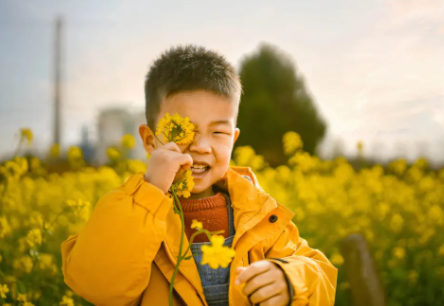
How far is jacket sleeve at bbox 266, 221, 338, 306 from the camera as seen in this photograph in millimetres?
1299

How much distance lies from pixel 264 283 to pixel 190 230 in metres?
0.42

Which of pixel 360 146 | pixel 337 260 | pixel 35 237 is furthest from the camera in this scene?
pixel 360 146

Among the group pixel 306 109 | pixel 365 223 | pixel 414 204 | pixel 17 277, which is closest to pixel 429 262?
pixel 365 223

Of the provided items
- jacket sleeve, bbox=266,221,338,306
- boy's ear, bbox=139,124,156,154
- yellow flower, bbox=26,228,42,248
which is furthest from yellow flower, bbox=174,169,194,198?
yellow flower, bbox=26,228,42,248

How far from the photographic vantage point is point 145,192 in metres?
1.25

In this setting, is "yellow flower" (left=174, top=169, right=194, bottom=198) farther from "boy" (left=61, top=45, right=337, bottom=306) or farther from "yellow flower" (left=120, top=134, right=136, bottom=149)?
"yellow flower" (left=120, top=134, right=136, bottom=149)

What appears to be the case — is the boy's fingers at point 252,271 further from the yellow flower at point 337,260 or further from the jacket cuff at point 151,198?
the yellow flower at point 337,260

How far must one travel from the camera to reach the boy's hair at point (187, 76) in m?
1.57

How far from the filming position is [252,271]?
1.22m

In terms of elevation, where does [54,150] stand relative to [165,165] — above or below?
below

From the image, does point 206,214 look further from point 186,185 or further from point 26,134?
point 26,134

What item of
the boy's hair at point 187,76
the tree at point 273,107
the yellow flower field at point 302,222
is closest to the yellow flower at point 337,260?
the yellow flower field at point 302,222

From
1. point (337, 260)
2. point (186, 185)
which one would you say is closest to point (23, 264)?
point (186, 185)

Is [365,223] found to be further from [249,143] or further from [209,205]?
[249,143]
